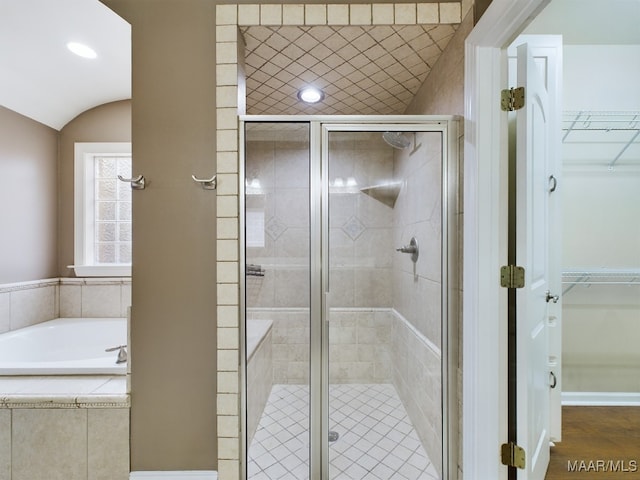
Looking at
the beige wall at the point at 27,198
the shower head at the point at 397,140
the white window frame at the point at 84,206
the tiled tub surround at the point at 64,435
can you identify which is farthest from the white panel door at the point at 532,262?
the beige wall at the point at 27,198

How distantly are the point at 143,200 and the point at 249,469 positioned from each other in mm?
1350

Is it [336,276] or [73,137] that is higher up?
[73,137]

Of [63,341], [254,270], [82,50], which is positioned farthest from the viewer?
[63,341]

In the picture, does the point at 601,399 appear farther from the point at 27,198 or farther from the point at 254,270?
the point at 27,198

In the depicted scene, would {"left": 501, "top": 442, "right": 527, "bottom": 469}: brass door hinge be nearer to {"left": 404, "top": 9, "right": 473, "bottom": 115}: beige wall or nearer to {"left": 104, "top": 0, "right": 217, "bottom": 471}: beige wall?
{"left": 104, "top": 0, "right": 217, "bottom": 471}: beige wall

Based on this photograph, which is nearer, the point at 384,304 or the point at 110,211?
the point at 384,304

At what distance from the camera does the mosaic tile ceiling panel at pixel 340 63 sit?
142 cm

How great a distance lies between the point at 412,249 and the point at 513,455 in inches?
37.2

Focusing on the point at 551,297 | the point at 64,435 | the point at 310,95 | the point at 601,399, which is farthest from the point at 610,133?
the point at 64,435

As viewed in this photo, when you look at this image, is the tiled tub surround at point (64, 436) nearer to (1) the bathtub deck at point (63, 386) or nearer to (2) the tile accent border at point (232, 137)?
(1) the bathtub deck at point (63, 386)

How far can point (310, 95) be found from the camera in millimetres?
1998

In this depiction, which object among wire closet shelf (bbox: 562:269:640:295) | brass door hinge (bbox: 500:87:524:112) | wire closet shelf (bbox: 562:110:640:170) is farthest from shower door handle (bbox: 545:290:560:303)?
wire closet shelf (bbox: 562:110:640:170)

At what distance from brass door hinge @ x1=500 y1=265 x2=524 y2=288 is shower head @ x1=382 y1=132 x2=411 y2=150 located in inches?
28.8

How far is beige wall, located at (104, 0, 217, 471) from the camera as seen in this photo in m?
1.39
